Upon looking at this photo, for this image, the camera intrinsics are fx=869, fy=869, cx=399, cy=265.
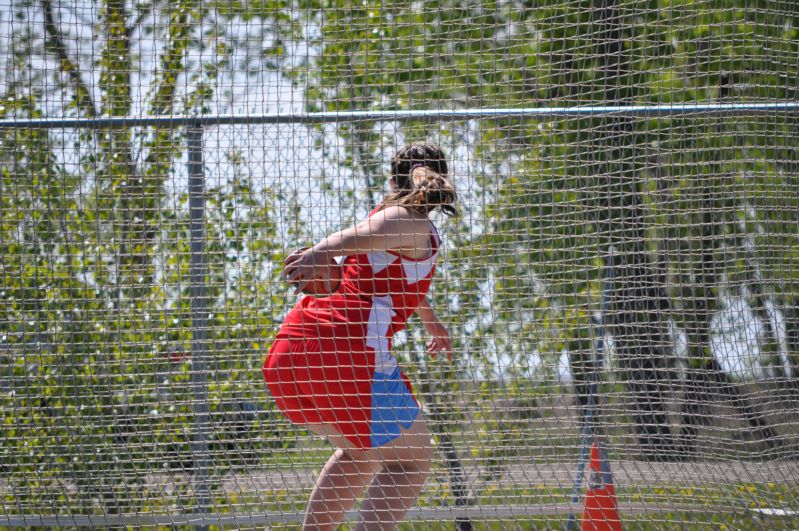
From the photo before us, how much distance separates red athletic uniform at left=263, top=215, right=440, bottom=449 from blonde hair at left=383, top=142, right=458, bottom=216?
0.09 m

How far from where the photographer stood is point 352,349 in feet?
8.24

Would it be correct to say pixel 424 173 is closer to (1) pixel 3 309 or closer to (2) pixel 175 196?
(2) pixel 175 196

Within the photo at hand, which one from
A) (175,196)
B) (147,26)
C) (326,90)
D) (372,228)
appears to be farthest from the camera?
(326,90)

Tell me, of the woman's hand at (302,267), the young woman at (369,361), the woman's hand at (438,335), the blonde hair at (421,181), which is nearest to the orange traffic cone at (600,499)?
the woman's hand at (438,335)

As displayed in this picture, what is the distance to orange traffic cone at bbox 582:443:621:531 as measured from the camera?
9.36ft

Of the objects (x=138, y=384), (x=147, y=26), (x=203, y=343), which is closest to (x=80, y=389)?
(x=138, y=384)

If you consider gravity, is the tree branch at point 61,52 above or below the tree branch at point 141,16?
below

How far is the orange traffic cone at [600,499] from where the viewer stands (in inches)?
112

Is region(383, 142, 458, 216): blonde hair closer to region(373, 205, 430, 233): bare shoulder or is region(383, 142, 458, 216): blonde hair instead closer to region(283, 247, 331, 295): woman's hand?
region(373, 205, 430, 233): bare shoulder

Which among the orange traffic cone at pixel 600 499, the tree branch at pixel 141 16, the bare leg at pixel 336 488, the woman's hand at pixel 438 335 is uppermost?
the tree branch at pixel 141 16

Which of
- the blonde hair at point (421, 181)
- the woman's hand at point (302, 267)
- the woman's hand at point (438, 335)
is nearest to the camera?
the woman's hand at point (302, 267)

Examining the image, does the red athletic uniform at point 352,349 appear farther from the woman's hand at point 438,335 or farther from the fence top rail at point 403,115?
the fence top rail at point 403,115

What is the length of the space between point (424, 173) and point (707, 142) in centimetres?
120

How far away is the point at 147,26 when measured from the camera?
2973mm
